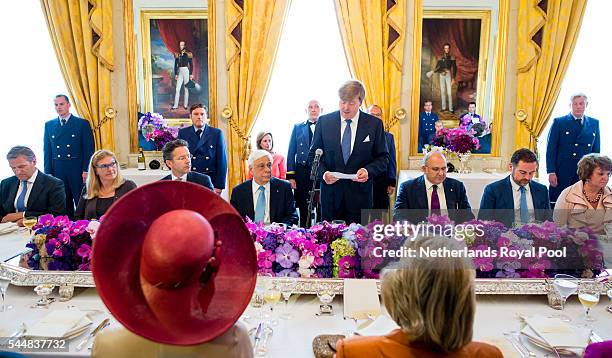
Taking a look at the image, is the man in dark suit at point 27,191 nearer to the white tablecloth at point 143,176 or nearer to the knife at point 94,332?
the white tablecloth at point 143,176

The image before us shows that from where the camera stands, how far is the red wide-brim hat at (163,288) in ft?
3.59

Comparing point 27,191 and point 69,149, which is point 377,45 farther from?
point 27,191

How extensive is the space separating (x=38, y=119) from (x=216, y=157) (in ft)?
9.24

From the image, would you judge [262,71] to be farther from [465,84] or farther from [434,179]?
[434,179]

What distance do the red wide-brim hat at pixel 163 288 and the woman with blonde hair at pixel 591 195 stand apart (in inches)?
107

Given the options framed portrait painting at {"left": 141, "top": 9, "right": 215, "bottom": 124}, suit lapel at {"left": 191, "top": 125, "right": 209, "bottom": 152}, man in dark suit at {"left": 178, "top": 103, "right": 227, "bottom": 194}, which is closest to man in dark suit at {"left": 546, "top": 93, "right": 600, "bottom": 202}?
man in dark suit at {"left": 178, "top": 103, "right": 227, "bottom": 194}

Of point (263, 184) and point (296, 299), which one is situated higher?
point (263, 184)

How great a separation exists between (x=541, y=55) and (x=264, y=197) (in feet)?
14.5

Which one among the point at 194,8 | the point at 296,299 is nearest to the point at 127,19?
the point at 194,8

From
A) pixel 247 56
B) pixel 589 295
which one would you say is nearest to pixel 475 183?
pixel 247 56

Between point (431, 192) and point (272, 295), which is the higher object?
point (431, 192)

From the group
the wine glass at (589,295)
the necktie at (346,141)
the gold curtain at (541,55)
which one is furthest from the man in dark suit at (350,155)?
the gold curtain at (541,55)

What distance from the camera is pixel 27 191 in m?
3.91

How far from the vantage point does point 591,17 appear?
6.17 meters
